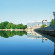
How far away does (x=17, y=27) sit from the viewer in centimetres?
19025

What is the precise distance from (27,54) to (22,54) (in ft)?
1.15

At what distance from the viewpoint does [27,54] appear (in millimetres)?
9664

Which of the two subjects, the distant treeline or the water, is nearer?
the water

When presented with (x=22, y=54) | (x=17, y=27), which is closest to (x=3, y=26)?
(x=17, y=27)

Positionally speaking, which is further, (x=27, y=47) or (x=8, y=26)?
(x=8, y=26)

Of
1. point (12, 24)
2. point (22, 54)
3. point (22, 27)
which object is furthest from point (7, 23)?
point (22, 54)

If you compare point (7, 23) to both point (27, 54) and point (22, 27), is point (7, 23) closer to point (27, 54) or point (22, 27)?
point (22, 27)

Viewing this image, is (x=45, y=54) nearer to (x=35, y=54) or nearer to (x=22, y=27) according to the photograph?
(x=35, y=54)

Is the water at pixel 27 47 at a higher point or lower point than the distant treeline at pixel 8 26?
lower

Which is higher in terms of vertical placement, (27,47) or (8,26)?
(8,26)

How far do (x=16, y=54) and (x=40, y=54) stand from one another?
1.66 m

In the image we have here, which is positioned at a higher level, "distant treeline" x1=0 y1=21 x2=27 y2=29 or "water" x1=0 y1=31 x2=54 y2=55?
"distant treeline" x1=0 y1=21 x2=27 y2=29

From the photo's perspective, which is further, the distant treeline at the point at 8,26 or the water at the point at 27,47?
the distant treeline at the point at 8,26

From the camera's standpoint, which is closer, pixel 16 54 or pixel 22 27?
pixel 16 54
